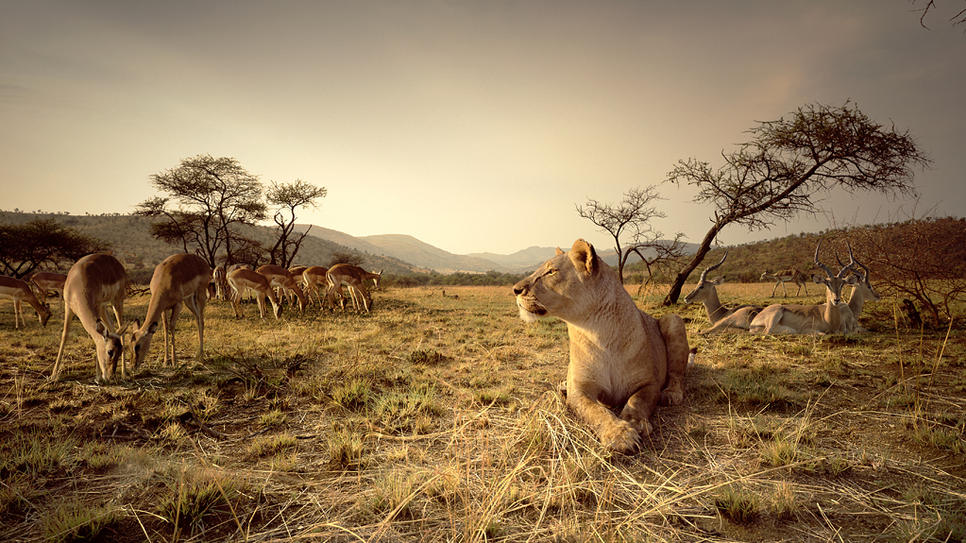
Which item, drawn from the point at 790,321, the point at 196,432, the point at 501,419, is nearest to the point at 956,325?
the point at 790,321

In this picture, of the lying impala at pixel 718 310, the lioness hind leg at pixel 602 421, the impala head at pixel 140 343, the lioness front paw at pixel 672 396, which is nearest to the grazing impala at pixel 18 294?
the impala head at pixel 140 343

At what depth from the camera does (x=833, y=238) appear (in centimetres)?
985

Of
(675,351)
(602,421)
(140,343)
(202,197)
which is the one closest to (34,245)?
(202,197)

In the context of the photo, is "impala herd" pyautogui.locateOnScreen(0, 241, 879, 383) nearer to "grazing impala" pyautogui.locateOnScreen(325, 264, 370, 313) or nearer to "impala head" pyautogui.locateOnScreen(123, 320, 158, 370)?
"impala head" pyautogui.locateOnScreen(123, 320, 158, 370)

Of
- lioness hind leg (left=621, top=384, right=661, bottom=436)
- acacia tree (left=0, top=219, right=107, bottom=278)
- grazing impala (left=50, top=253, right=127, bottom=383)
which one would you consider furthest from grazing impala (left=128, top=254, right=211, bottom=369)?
acacia tree (left=0, top=219, right=107, bottom=278)

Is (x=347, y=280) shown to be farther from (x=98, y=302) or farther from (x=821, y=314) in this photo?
(x=821, y=314)

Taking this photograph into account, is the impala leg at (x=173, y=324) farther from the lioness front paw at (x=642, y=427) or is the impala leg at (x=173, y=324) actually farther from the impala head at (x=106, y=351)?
the lioness front paw at (x=642, y=427)

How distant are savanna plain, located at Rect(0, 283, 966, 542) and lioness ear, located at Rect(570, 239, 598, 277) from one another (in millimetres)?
1298

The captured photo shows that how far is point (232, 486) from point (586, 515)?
231 centimetres

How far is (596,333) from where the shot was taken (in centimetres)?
339

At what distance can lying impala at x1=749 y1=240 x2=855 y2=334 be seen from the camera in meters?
8.70

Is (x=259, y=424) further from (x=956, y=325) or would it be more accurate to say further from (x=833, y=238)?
(x=956, y=325)

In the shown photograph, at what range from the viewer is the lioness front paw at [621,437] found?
2613 mm

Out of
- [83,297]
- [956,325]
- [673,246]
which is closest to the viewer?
[83,297]
